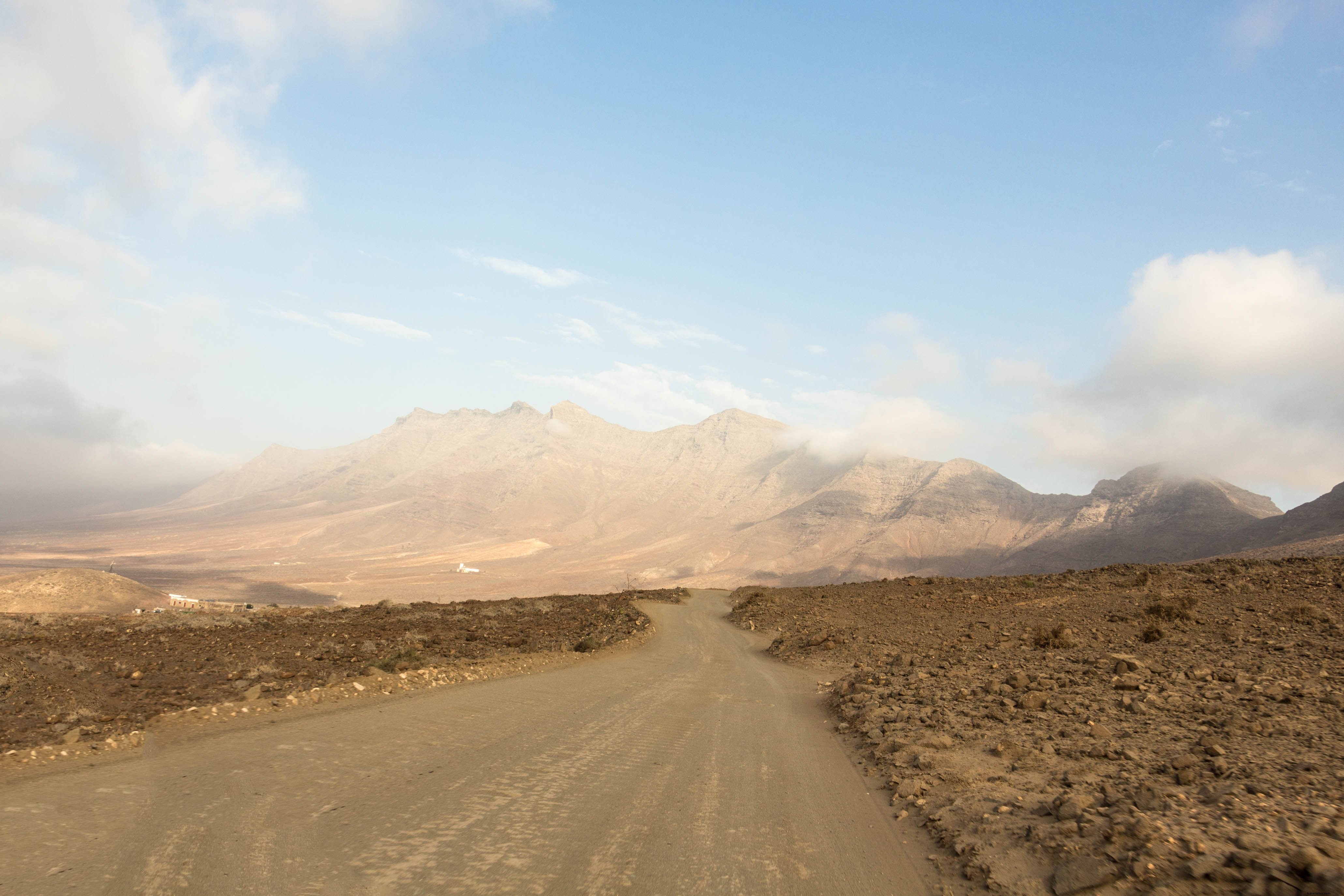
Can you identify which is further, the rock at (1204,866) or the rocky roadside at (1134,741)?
the rocky roadside at (1134,741)

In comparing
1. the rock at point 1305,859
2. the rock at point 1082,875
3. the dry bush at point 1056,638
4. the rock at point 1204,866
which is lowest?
the dry bush at point 1056,638

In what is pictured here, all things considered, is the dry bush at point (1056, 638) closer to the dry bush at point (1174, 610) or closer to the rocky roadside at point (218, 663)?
the dry bush at point (1174, 610)

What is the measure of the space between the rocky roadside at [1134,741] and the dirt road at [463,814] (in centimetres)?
92

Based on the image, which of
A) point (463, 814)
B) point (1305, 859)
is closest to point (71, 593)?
point (463, 814)

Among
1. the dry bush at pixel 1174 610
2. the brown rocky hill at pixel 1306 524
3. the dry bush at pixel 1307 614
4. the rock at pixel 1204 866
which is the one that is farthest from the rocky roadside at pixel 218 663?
the brown rocky hill at pixel 1306 524

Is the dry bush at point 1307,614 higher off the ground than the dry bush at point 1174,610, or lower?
higher

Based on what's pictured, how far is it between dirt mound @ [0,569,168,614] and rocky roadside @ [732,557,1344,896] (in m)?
55.5

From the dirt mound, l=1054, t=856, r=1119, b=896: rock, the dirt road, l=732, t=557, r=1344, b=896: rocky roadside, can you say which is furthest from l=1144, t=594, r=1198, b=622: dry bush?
the dirt mound

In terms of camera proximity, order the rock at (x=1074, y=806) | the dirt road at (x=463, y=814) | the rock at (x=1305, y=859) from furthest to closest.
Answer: the rock at (x=1074, y=806), the dirt road at (x=463, y=814), the rock at (x=1305, y=859)

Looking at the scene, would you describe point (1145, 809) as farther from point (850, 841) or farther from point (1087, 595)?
point (1087, 595)

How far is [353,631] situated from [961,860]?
2213 centimetres

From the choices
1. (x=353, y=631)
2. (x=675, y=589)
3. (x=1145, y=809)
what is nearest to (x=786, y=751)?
(x=1145, y=809)

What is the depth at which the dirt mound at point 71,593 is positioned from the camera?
152 ft

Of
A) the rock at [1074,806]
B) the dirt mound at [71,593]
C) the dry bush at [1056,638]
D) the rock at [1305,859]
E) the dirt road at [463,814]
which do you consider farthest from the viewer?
the dirt mound at [71,593]
